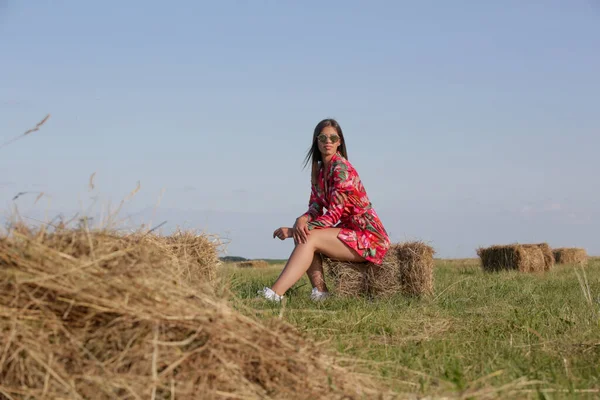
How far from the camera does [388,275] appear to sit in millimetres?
7055

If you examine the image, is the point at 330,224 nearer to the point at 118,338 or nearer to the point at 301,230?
the point at 301,230

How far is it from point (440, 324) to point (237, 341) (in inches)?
107

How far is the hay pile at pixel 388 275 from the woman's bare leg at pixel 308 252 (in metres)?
0.27

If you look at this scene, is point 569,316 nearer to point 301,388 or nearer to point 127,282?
point 301,388

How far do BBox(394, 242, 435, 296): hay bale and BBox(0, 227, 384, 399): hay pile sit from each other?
14.6ft

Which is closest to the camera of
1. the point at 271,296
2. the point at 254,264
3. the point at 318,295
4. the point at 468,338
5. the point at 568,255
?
the point at 468,338

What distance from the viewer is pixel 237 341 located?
2660 millimetres

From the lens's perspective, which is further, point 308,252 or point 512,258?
point 512,258

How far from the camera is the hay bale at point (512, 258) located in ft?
44.7

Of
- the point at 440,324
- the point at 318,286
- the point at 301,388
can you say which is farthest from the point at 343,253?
the point at 301,388

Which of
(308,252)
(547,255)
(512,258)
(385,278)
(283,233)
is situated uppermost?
(547,255)

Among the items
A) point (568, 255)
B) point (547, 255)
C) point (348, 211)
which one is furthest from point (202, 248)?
point (568, 255)

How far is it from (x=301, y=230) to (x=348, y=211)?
1.87ft

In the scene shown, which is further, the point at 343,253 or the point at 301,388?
the point at 343,253
